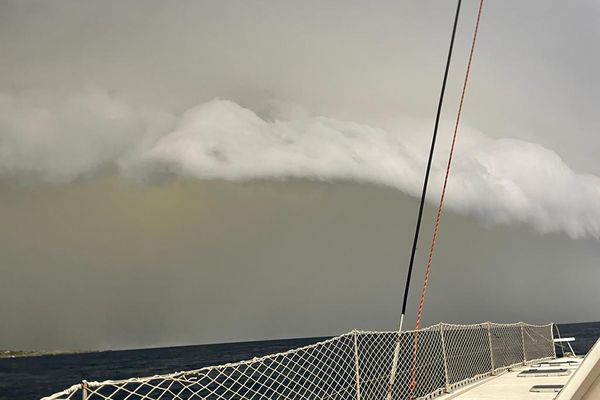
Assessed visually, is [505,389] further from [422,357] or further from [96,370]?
[96,370]

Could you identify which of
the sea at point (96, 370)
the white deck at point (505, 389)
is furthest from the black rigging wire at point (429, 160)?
the sea at point (96, 370)

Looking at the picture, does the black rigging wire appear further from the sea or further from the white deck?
the sea

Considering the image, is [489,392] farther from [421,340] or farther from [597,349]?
[597,349]

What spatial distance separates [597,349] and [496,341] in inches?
408

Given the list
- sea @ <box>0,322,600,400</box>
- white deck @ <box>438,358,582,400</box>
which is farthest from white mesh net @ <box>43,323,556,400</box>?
sea @ <box>0,322,600,400</box>

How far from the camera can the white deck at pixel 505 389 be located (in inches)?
283

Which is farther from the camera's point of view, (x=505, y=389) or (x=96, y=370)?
(x=96, y=370)

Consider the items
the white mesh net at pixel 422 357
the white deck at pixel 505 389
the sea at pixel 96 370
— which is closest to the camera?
the white mesh net at pixel 422 357

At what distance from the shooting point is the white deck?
7.18m

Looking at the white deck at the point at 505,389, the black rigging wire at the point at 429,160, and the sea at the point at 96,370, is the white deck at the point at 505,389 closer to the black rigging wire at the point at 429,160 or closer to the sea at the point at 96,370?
the black rigging wire at the point at 429,160

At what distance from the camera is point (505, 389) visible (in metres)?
8.02

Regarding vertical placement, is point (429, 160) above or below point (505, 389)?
above

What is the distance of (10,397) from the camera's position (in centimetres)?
5894

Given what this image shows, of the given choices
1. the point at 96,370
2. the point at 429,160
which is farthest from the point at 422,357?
the point at 96,370
